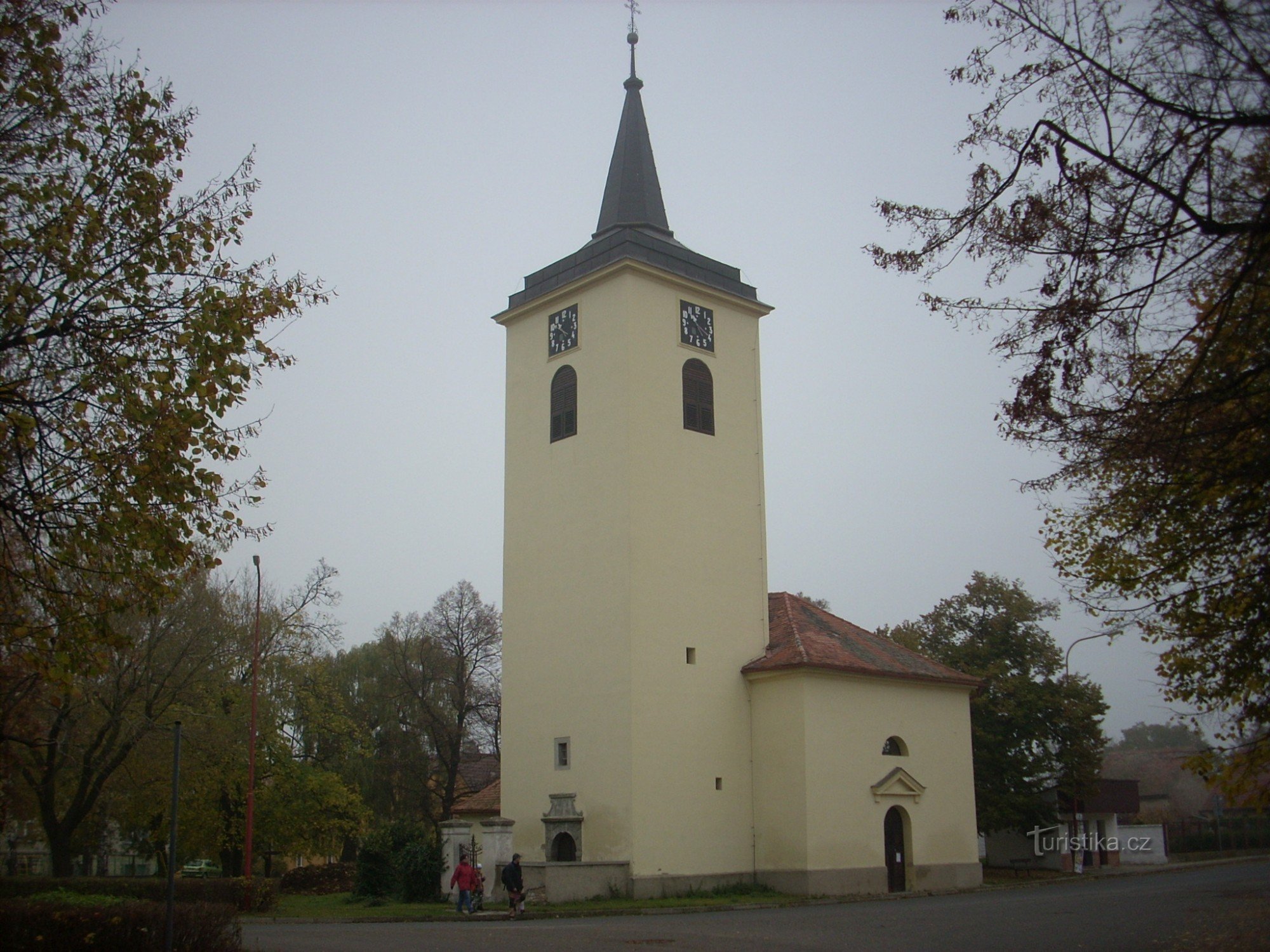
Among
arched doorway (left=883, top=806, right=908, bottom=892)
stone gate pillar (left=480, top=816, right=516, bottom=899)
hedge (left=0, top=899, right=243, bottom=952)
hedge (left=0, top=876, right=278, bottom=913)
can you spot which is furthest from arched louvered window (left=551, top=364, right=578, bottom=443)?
hedge (left=0, top=899, right=243, bottom=952)

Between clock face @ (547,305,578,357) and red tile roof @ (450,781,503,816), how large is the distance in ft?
48.0

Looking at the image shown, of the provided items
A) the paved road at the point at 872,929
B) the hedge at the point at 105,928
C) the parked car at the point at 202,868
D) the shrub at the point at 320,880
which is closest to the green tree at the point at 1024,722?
the paved road at the point at 872,929

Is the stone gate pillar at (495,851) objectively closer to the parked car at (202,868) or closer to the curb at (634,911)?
the curb at (634,911)

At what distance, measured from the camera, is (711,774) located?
2870cm

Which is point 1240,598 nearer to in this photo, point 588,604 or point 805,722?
point 805,722

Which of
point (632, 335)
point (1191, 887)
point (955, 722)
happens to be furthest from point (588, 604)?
point (1191, 887)

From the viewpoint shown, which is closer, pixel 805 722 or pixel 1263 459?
pixel 1263 459

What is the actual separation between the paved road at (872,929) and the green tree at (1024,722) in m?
11.3

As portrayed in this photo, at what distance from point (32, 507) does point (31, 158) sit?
11.0 feet

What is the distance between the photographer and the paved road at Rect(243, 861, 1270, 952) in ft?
53.5

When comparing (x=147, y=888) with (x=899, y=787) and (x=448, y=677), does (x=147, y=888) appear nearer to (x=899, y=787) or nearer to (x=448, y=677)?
(x=899, y=787)

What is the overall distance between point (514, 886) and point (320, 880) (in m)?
18.3

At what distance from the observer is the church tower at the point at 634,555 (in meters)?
27.8
